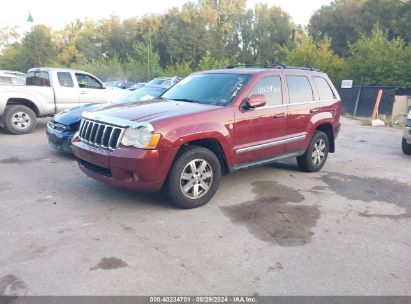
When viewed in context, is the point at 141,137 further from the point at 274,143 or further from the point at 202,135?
the point at 274,143

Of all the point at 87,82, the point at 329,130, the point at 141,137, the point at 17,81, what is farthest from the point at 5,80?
the point at 329,130

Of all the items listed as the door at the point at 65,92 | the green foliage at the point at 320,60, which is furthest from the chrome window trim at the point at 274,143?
the green foliage at the point at 320,60

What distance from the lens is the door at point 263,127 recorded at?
5.28m

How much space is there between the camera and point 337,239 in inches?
160

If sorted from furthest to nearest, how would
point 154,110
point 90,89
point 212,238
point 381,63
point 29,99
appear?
point 381,63, point 90,89, point 29,99, point 154,110, point 212,238

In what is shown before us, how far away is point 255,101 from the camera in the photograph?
16.8 feet

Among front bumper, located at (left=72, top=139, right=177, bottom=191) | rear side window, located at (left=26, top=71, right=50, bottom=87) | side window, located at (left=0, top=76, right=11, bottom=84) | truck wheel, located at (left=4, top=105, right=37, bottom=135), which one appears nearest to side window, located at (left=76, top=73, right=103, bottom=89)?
rear side window, located at (left=26, top=71, right=50, bottom=87)

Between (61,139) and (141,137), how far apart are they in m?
3.43

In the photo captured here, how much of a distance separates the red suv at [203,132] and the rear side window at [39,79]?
577cm

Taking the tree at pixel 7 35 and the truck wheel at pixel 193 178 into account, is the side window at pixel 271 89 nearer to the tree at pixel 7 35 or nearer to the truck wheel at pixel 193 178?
the truck wheel at pixel 193 178

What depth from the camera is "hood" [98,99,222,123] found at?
15.2 ft

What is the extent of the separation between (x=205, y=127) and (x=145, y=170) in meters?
0.96

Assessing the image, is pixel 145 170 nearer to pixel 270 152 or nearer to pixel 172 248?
pixel 172 248

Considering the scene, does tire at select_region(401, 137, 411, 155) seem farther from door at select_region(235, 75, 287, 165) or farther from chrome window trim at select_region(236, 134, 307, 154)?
door at select_region(235, 75, 287, 165)
